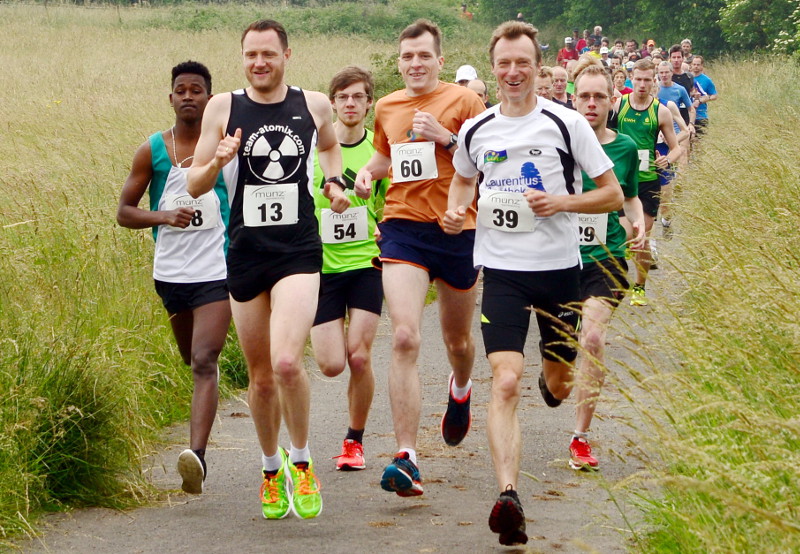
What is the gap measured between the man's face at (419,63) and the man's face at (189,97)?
1.05 m

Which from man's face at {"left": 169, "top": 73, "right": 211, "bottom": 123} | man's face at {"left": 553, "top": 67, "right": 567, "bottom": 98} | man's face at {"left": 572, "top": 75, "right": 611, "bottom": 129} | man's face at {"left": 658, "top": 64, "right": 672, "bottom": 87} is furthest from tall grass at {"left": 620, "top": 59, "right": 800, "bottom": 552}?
man's face at {"left": 658, "top": 64, "right": 672, "bottom": 87}

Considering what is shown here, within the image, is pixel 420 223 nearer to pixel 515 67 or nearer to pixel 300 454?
pixel 515 67

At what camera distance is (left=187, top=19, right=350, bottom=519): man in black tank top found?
5.85m

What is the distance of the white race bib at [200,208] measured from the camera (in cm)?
675

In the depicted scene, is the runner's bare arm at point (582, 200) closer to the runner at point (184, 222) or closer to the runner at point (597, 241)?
the runner at point (597, 241)

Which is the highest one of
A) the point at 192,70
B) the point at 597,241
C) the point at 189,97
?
the point at 192,70

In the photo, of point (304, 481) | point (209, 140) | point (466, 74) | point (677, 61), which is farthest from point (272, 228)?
point (677, 61)

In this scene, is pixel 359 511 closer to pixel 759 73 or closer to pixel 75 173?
pixel 75 173

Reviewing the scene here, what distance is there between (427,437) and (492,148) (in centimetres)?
231

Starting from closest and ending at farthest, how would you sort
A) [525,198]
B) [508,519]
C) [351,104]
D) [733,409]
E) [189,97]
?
1. [733,409]
2. [508,519]
3. [525,198]
4. [189,97]
5. [351,104]

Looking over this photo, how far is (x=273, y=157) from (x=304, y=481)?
1.47 m

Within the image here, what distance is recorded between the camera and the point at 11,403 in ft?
19.0

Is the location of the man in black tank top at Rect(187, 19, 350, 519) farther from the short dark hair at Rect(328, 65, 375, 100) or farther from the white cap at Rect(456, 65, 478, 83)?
the white cap at Rect(456, 65, 478, 83)

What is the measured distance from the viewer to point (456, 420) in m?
7.08
